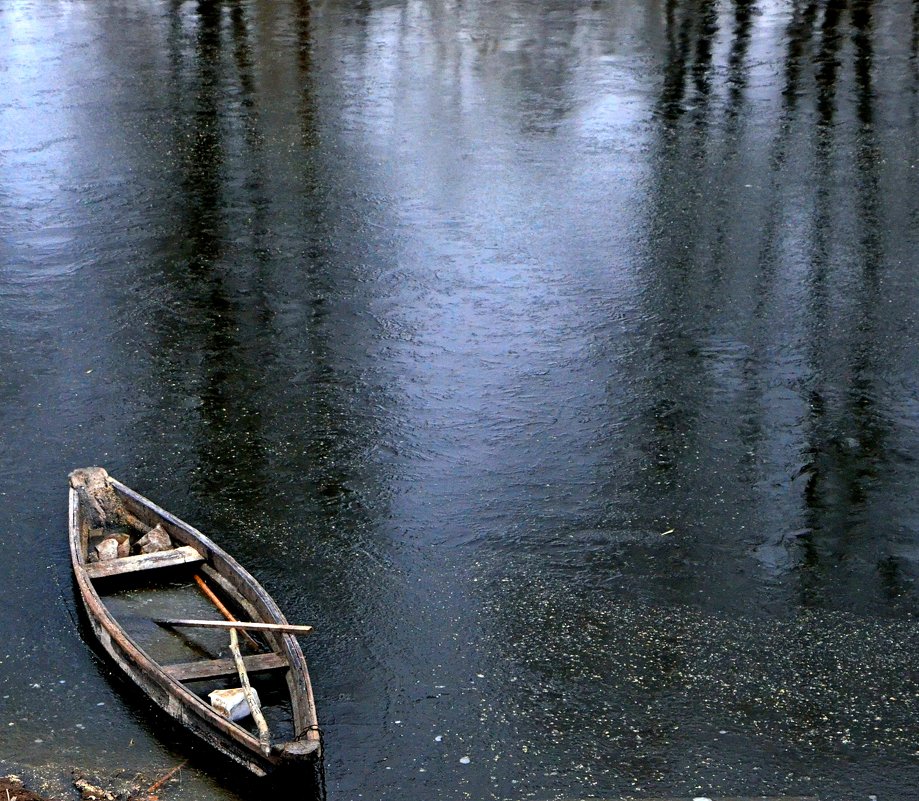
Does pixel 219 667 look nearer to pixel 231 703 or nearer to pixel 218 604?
pixel 231 703

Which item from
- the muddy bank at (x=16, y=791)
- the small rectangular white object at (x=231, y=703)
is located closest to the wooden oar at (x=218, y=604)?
the small rectangular white object at (x=231, y=703)

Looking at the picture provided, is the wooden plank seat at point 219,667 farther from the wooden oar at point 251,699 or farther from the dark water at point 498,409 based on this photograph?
the dark water at point 498,409

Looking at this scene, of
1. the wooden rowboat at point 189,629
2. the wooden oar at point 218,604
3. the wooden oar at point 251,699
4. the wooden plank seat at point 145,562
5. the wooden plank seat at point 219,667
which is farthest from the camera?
the wooden plank seat at point 145,562

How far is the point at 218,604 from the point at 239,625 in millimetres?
584

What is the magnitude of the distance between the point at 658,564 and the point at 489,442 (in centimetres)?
214

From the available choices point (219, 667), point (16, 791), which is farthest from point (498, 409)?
point (16, 791)

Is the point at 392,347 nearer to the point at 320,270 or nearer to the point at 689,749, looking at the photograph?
the point at 320,270

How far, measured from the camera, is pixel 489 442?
1070cm

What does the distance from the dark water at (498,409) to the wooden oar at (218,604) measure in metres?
0.54

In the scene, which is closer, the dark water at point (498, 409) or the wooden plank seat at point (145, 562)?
the dark water at point (498, 409)

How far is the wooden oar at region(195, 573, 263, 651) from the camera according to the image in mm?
7938

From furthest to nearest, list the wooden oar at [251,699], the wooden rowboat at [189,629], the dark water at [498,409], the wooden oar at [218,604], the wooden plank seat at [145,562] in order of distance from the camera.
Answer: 1. the wooden plank seat at [145,562]
2. the wooden oar at [218,604]
3. the dark water at [498,409]
4. the wooden rowboat at [189,629]
5. the wooden oar at [251,699]

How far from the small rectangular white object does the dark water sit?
36 centimetres

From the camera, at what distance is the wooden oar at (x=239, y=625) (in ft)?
25.0
